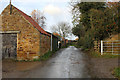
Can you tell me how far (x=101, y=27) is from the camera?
455 inches

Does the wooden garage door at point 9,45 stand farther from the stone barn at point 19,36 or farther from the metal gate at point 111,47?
the metal gate at point 111,47

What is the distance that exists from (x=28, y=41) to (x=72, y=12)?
1308cm

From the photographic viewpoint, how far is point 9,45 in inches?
380

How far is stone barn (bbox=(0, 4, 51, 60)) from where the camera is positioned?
926 centimetres

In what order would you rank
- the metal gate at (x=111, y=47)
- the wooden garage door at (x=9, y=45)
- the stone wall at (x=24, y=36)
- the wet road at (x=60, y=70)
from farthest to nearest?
the metal gate at (x=111, y=47) < the wooden garage door at (x=9, y=45) < the stone wall at (x=24, y=36) < the wet road at (x=60, y=70)

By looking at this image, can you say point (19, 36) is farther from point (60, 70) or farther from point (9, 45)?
point (60, 70)

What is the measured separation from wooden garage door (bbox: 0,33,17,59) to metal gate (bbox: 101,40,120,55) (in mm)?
Answer: 8935

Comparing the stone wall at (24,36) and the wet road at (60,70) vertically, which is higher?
the stone wall at (24,36)

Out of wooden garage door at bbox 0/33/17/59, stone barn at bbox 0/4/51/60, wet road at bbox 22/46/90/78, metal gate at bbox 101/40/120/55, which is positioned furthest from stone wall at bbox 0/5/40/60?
metal gate at bbox 101/40/120/55

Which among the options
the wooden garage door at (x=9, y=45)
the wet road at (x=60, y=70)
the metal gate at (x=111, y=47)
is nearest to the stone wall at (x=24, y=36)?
the wooden garage door at (x=9, y=45)

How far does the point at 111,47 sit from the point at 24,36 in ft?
29.9

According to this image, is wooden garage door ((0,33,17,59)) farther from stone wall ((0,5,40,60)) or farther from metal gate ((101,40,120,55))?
metal gate ((101,40,120,55))

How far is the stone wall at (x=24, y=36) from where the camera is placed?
925 centimetres

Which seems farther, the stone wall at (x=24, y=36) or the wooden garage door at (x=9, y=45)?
the wooden garage door at (x=9, y=45)
